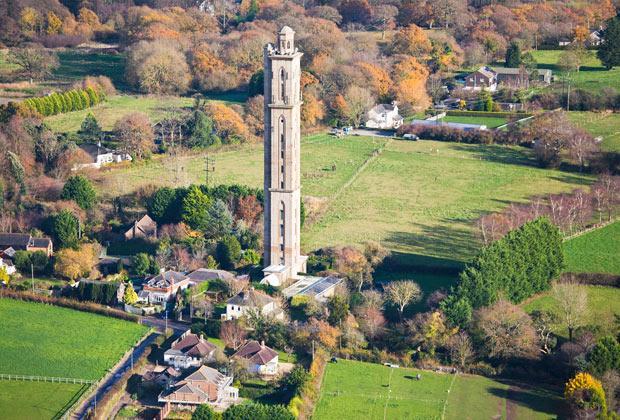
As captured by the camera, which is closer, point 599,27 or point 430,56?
point 430,56

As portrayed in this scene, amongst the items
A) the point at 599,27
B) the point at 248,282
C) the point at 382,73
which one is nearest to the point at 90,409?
→ the point at 248,282

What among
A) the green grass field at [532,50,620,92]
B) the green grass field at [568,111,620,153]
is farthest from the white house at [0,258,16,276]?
the green grass field at [532,50,620,92]

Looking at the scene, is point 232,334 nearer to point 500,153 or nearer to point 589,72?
point 500,153

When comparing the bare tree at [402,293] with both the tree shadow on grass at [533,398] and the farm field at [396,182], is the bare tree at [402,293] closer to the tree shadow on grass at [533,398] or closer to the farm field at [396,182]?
the farm field at [396,182]

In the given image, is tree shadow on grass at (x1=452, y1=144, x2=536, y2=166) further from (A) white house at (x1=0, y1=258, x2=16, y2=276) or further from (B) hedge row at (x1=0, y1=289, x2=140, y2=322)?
(B) hedge row at (x1=0, y1=289, x2=140, y2=322)

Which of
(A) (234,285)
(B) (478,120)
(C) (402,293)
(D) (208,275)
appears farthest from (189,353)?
(B) (478,120)

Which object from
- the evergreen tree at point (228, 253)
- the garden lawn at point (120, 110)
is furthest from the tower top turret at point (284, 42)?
the garden lawn at point (120, 110)

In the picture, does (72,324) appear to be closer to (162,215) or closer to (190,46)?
(162,215)
